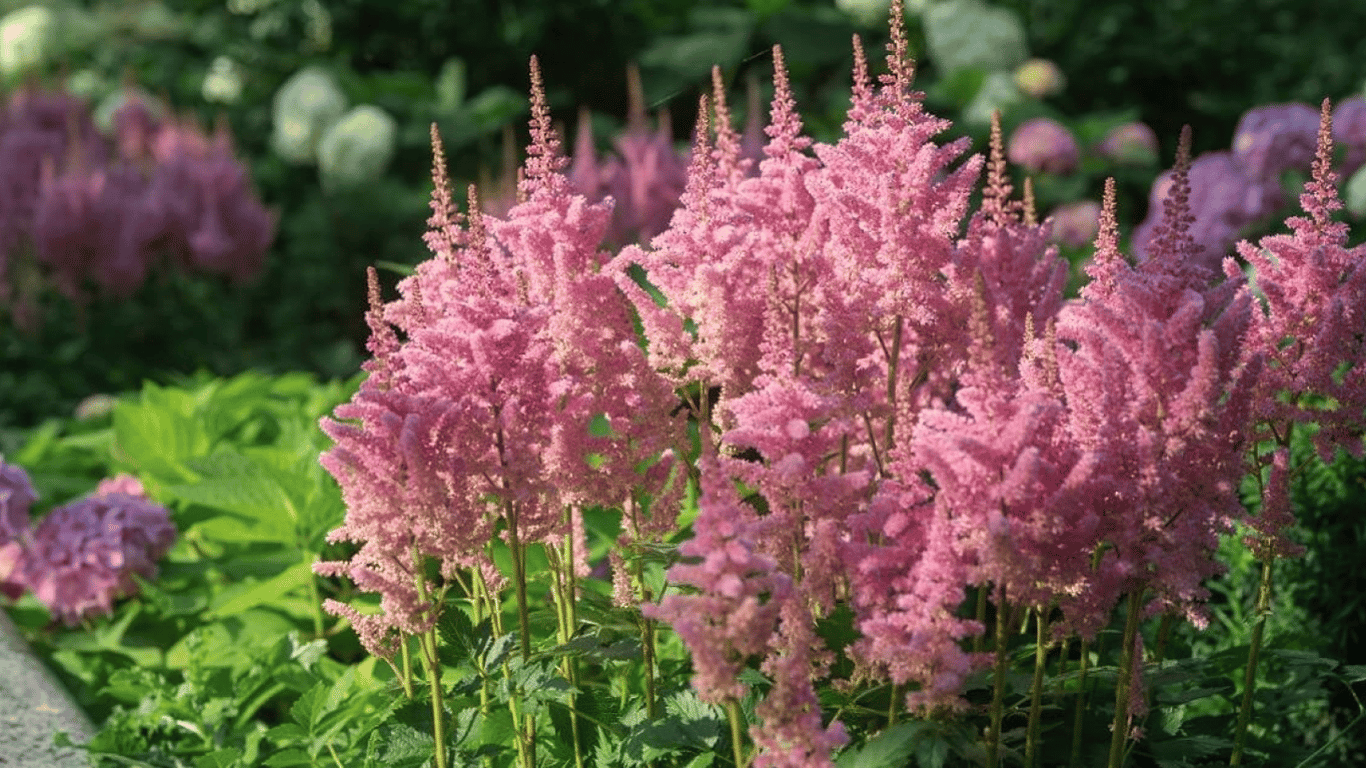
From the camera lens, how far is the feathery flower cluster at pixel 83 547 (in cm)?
371

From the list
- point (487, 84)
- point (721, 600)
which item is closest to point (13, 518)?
point (721, 600)

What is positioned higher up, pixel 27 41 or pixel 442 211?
pixel 27 41

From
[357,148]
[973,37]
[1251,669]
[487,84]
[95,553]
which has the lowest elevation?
[95,553]

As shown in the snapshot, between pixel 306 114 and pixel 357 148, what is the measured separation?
0.46 metres

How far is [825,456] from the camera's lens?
1979mm

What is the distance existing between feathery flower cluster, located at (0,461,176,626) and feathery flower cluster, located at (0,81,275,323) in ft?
10.9

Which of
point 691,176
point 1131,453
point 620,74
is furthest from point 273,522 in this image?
point 620,74

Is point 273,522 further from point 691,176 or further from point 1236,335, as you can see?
point 1236,335

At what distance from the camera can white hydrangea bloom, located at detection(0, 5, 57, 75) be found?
34.2 feet

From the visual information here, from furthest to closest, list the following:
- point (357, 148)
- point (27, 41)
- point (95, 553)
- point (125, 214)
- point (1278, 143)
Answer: point (27, 41)
point (357, 148)
point (125, 214)
point (1278, 143)
point (95, 553)

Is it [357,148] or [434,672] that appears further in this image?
[357,148]

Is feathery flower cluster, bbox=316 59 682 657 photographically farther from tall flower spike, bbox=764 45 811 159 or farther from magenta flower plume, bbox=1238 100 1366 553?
magenta flower plume, bbox=1238 100 1366 553

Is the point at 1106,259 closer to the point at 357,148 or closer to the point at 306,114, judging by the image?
the point at 357,148

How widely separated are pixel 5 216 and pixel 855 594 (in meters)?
6.16
